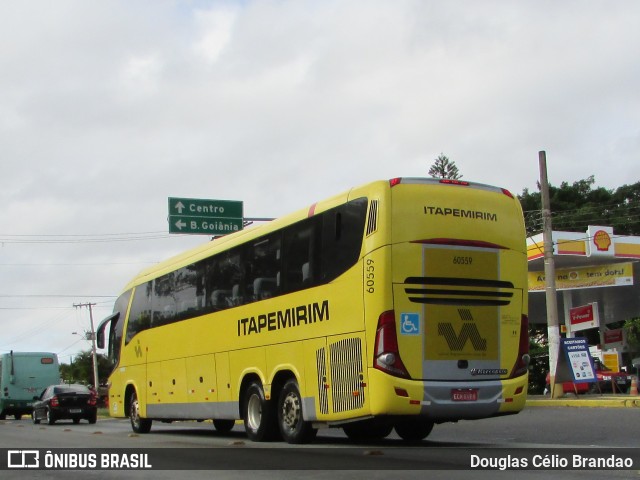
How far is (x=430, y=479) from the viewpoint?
8.70 metres

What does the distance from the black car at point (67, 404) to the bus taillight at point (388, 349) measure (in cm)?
2129

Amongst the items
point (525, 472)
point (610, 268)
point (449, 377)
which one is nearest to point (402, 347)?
point (449, 377)

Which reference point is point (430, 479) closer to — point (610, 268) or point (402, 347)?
point (402, 347)

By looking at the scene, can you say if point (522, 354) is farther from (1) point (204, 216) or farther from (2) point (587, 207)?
(2) point (587, 207)

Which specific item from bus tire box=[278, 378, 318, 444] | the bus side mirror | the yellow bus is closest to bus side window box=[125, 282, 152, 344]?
the bus side mirror

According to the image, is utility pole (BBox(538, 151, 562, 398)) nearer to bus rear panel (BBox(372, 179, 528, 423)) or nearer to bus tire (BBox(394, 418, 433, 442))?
bus tire (BBox(394, 418, 433, 442))

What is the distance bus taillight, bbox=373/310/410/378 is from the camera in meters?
11.5

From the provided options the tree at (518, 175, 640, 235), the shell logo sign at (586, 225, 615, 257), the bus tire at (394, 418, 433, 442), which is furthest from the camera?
the tree at (518, 175, 640, 235)

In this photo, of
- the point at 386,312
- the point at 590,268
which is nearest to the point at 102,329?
the point at 386,312

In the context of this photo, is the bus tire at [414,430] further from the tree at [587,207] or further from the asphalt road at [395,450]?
the tree at [587,207]

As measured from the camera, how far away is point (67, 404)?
30.3m

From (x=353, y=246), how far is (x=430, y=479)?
426 centimetres

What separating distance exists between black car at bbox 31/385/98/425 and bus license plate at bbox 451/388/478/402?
70.3 ft

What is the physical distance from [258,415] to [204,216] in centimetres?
1525
